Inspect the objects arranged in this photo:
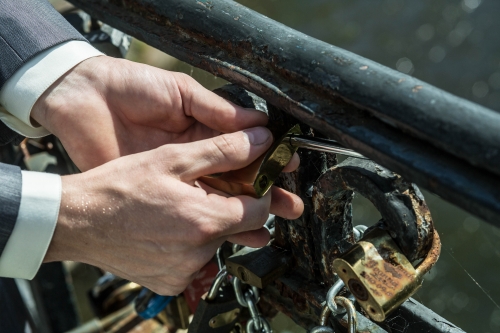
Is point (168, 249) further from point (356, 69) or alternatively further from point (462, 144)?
point (462, 144)

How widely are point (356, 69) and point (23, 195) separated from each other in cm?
70

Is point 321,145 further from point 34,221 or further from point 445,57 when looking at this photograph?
point 445,57

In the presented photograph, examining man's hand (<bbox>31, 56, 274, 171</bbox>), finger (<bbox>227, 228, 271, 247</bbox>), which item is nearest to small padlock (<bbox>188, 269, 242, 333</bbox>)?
finger (<bbox>227, 228, 271, 247</bbox>)

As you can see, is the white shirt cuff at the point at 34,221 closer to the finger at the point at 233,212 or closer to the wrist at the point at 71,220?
the wrist at the point at 71,220

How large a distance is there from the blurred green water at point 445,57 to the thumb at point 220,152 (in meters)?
3.38

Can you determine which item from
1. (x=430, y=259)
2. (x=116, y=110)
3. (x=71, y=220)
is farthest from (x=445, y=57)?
(x=71, y=220)

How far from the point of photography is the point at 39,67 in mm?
1421

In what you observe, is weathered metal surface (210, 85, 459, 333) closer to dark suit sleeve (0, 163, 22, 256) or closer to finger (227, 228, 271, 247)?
finger (227, 228, 271, 247)

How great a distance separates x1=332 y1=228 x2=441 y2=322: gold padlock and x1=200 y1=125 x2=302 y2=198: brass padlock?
Result: 248 millimetres

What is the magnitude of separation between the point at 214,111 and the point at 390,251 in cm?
50

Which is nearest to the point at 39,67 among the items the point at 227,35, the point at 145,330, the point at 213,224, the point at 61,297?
the point at 227,35

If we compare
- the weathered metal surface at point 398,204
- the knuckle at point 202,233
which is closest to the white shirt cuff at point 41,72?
the knuckle at point 202,233

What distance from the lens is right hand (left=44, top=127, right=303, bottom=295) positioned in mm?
1104

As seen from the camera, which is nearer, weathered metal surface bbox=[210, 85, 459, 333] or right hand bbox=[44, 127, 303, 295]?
weathered metal surface bbox=[210, 85, 459, 333]
